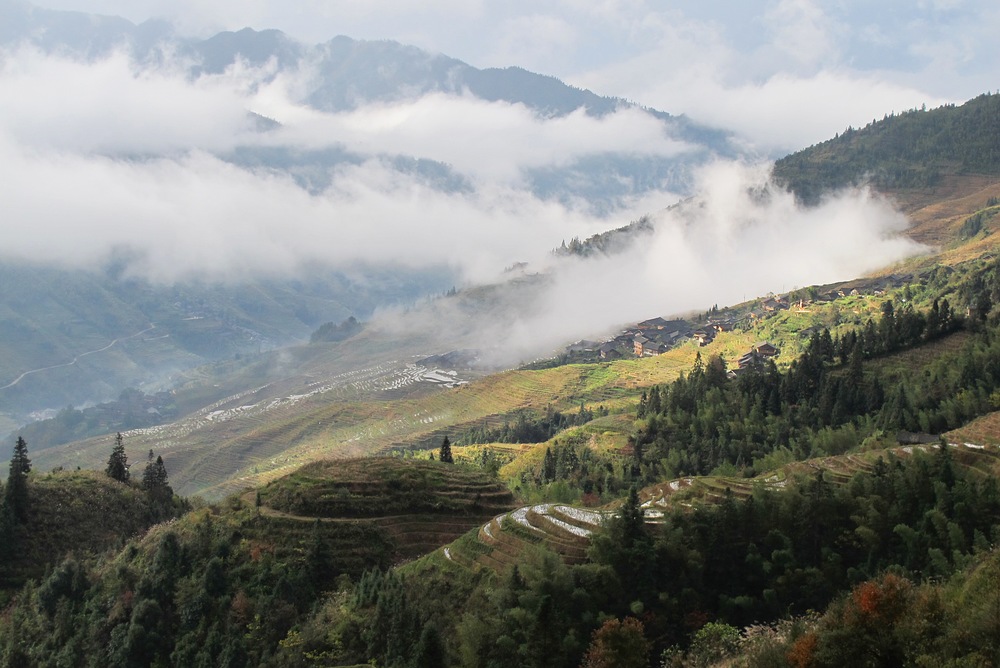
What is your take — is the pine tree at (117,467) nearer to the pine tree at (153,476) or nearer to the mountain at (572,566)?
the pine tree at (153,476)

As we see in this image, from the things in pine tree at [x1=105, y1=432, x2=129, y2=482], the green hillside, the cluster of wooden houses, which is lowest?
the cluster of wooden houses

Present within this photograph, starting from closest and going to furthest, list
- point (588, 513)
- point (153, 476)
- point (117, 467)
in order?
point (588, 513), point (153, 476), point (117, 467)

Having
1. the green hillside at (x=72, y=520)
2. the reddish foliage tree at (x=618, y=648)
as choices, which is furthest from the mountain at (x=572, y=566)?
the green hillside at (x=72, y=520)

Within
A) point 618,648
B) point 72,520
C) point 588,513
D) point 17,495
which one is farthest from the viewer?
point 72,520

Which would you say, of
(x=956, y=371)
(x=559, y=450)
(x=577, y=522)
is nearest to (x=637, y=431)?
(x=559, y=450)

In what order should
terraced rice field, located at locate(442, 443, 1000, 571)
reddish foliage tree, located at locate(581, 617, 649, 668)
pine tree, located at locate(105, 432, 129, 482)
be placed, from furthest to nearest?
pine tree, located at locate(105, 432, 129, 482) → terraced rice field, located at locate(442, 443, 1000, 571) → reddish foliage tree, located at locate(581, 617, 649, 668)

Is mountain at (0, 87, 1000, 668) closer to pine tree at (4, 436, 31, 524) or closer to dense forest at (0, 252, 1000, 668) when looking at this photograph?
dense forest at (0, 252, 1000, 668)

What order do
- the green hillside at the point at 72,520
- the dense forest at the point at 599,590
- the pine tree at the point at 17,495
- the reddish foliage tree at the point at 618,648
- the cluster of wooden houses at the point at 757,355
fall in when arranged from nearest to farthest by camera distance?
the dense forest at the point at 599,590
the reddish foliage tree at the point at 618,648
the green hillside at the point at 72,520
the pine tree at the point at 17,495
the cluster of wooden houses at the point at 757,355

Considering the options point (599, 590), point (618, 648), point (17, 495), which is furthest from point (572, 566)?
point (17, 495)

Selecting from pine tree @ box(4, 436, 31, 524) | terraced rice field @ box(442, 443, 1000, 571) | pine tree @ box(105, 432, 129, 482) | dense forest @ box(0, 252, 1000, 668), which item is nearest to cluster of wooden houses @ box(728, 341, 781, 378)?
dense forest @ box(0, 252, 1000, 668)

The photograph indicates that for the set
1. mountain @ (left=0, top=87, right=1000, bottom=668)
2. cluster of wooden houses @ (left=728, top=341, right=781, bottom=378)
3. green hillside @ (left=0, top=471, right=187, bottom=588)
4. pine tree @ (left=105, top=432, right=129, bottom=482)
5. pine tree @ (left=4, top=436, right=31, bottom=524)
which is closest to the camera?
mountain @ (left=0, top=87, right=1000, bottom=668)

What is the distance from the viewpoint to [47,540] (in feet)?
279

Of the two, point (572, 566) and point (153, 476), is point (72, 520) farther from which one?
point (572, 566)

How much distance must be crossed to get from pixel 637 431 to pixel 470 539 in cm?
6270
